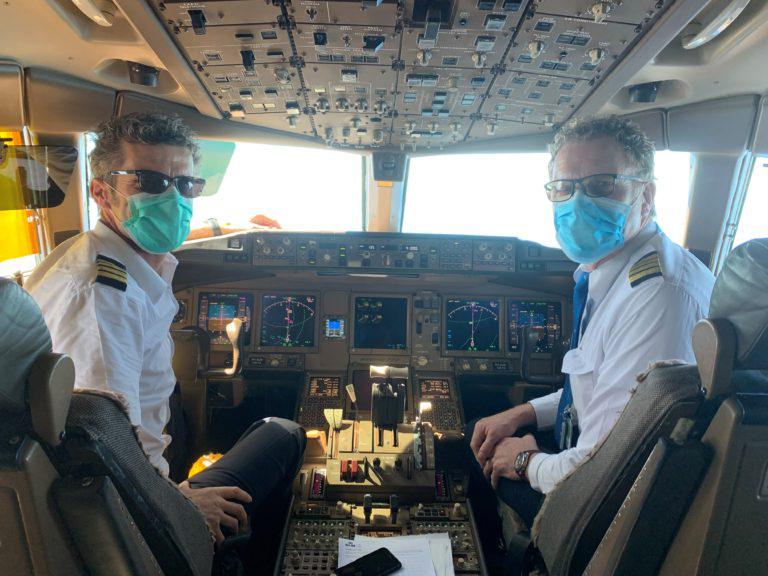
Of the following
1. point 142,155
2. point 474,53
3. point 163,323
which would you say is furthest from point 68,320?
point 474,53

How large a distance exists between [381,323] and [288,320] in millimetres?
559

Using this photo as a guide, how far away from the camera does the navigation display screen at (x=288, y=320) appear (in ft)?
10.1

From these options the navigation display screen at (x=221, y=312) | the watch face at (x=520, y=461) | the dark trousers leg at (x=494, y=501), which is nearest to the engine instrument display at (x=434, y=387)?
the dark trousers leg at (x=494, y=501)

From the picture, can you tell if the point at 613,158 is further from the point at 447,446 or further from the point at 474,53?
the point at 447,446

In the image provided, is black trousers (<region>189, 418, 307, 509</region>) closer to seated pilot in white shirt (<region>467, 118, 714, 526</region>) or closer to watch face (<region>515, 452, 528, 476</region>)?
seated pilot in white shirt (<region>467, 118, 714, 526</region>)

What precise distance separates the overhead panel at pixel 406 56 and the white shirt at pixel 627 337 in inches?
31.1

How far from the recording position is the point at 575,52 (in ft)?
6.37

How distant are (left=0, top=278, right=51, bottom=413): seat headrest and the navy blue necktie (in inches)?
60.2

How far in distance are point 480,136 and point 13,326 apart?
9.51 ft

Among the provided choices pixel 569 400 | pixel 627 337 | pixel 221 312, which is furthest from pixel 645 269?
pixel 221 312

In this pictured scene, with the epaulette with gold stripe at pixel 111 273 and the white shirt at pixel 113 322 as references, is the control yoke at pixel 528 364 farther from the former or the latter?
the epaulette with gold stripe at pixel 111 273

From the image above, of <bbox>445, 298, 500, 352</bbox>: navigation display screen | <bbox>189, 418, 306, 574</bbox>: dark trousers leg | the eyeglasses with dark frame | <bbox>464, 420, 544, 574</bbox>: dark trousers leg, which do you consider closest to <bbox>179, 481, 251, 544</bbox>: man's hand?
<bbox>189, 418, 306, 574</bbox>: dark trousers leg

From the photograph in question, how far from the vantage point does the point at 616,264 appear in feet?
5.58

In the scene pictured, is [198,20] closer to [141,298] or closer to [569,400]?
[141,298]
